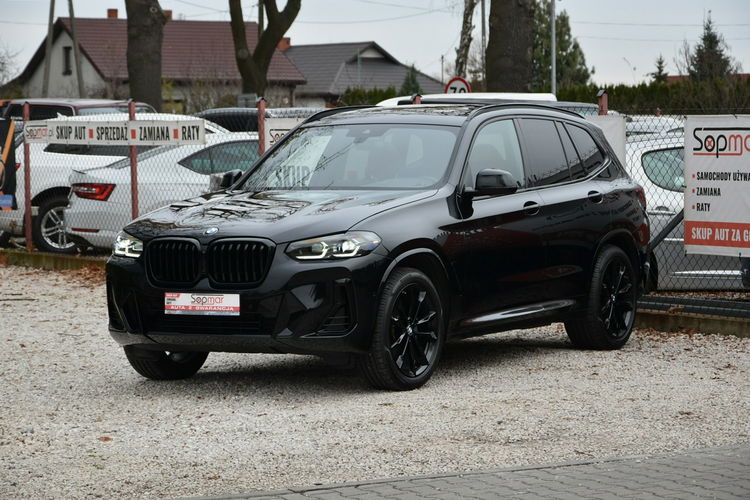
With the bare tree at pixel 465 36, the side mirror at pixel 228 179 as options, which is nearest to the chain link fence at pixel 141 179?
the side mirror at pixel 228 179

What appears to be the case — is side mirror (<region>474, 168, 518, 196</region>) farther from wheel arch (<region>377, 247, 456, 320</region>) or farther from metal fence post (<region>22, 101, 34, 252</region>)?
metal fence post (<region>22, 101, 34, 252</region>)

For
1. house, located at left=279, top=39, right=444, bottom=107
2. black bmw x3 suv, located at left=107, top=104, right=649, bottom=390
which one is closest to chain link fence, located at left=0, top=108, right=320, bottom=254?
black bmw x3 suv, located at left=107, top=104, right=649, bottom=390

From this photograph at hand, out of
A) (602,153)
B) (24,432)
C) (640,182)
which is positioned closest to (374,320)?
(24,432)

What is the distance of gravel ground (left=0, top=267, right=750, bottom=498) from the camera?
6.70 meters

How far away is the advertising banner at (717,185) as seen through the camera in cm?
1133

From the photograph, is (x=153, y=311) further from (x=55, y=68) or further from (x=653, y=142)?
(x=55, y=68)

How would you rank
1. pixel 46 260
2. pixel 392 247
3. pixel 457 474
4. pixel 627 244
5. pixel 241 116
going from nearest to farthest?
pixel 457 474, pixel 392 247, pixel 627 244, pixel 46 260, pixel 241 116

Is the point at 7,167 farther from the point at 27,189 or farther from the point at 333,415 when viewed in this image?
the point at 333,415

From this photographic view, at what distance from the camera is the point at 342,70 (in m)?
104

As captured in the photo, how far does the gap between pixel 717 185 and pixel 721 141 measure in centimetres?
36

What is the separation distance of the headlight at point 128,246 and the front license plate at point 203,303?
0.42 m

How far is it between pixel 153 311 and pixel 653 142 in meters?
6.10

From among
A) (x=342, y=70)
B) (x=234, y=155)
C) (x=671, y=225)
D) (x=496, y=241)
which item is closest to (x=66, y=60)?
(x=342, y=70)

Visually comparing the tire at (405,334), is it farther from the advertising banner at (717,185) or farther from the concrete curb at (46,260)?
the concrete curb at (46,260)
